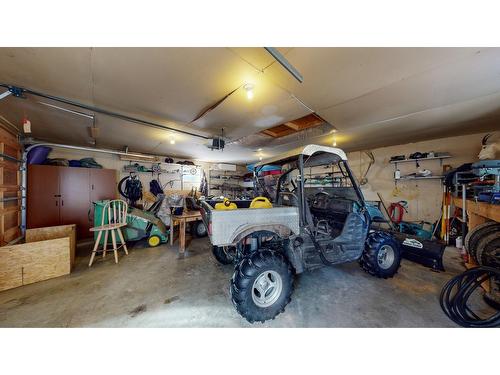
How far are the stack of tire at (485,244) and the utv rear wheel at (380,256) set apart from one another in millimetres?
1128

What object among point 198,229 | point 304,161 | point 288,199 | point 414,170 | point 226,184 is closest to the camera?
point 304,161

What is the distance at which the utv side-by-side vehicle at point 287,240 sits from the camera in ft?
5.54

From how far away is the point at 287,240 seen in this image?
2053 mm

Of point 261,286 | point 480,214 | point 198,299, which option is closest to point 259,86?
point 261,286

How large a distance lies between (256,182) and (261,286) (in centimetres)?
180

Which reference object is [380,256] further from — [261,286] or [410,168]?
[410,168]

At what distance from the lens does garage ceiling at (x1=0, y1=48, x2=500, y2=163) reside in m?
1.51

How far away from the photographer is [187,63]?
161 centimetres

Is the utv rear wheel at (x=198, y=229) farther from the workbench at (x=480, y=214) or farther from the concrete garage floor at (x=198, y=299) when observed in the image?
the workbench at (x=480, y=214)

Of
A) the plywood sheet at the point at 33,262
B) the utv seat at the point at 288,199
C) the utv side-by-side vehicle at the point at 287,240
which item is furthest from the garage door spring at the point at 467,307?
the plywood sheet at the point at 33,262

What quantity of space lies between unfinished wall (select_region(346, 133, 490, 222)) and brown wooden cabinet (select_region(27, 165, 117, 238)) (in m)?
8.74
